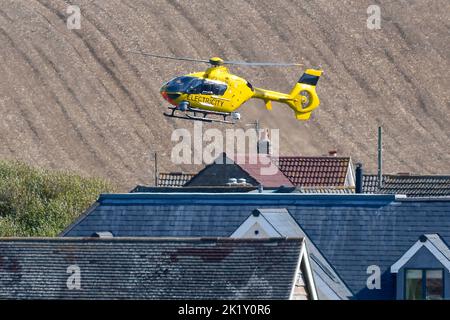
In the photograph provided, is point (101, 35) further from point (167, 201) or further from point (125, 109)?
point (167, 201)

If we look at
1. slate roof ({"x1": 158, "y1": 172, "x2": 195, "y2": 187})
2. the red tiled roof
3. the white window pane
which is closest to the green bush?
slate roof ({"x1": 158, "y1": 172, "x2": 195, "y2": 187})

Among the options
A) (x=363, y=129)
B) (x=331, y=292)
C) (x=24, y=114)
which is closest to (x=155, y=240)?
(x=331, y=292)

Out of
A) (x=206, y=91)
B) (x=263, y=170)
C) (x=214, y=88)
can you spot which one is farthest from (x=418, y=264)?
(x=263, y=170)

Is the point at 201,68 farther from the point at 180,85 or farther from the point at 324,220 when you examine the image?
the point at 324,220

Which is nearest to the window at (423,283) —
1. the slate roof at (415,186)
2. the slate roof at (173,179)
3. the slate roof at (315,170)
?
the slate roof at (415,186)

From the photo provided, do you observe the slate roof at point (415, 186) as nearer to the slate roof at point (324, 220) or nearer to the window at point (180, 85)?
the window at point (180, 85)
